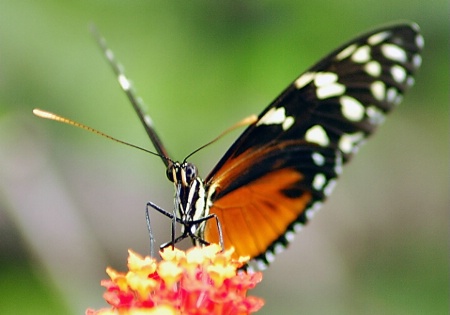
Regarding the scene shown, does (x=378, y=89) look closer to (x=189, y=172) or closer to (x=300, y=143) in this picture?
(x=300, y=143)

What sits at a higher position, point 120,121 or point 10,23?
point 10,23

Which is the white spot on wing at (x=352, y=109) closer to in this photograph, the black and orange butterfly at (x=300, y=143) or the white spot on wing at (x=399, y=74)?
the black and orange butterfly at (x=300, y=143)

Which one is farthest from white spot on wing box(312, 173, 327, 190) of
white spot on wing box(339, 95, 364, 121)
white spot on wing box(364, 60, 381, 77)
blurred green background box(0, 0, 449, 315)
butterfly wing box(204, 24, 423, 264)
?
blurred green background box(0, 0, 449, 315)

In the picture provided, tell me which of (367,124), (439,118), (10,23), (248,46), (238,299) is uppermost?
(10,23)

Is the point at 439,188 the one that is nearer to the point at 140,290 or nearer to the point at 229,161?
the point at 229,161

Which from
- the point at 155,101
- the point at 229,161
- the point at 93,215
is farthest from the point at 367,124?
the point at 93,215

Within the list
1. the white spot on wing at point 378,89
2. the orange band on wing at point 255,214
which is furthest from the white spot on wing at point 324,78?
the orange band on wing at point 255,214

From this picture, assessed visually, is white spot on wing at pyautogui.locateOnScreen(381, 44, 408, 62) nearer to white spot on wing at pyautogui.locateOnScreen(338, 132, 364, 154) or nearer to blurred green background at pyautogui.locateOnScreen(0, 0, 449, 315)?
white spot on wing at pyautogui.locateOnScreen(338, 132, 364, 154)
